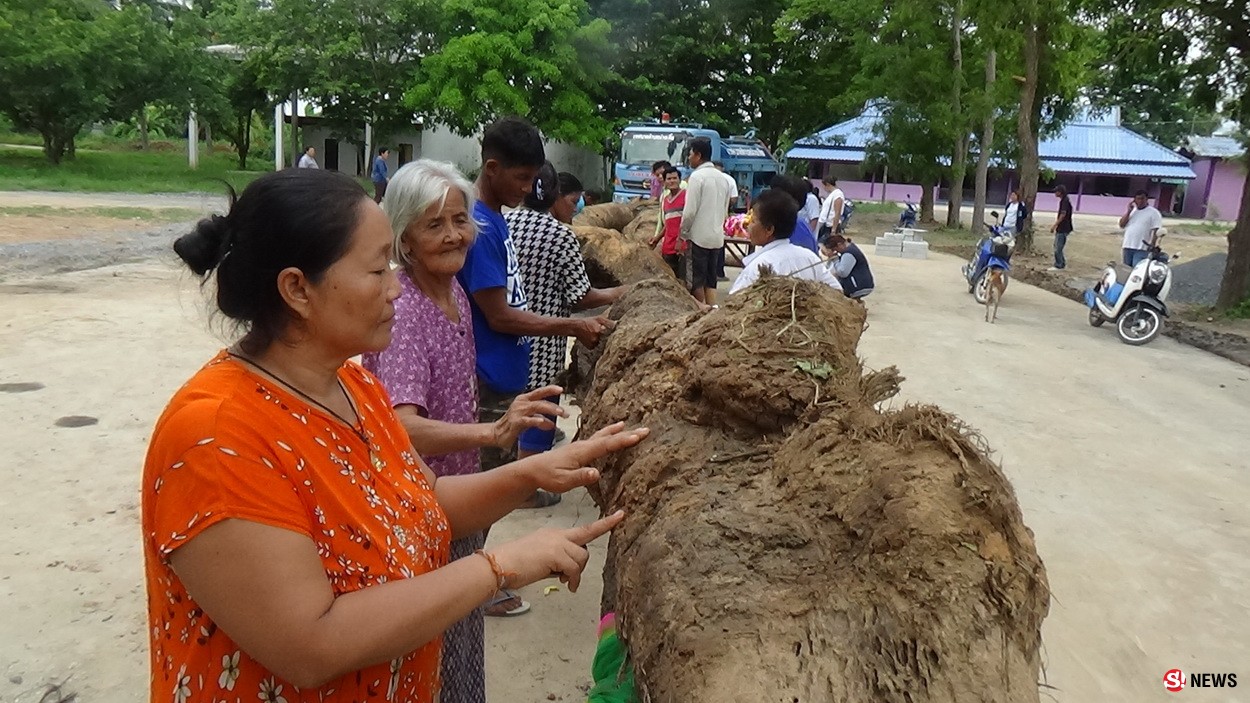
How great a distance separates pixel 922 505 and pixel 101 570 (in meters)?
3.54

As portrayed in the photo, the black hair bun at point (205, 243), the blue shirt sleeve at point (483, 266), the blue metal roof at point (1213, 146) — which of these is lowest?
the blue shirt sleeve at point (483, 266)

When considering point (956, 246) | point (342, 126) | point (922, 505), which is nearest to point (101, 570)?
point (922, 505)

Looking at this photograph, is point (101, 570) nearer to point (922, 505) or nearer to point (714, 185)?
point (922, 505)

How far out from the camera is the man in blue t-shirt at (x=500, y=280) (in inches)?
114

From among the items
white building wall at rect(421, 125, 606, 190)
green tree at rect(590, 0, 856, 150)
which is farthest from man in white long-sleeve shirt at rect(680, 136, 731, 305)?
white building wall at rect(421, 125, 606, 190)

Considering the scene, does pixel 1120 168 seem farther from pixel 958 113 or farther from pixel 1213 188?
pixel 958 113

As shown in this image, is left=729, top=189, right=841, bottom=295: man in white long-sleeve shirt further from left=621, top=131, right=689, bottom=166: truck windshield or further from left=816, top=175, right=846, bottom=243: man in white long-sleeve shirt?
left=621, top=131, right=689, bottom=166: truck windshield

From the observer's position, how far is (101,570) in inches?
143

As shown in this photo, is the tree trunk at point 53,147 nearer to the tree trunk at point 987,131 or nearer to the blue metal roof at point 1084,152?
the blue metal roof at point 1084,152

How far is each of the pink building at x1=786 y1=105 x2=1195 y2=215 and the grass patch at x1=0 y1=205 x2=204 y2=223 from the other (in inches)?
940

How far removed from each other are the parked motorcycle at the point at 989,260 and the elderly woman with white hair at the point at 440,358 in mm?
10584

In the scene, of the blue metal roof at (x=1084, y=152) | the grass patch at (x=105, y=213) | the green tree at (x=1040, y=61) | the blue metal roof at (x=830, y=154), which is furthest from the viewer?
the blue metal roof at (x=830, y=154)

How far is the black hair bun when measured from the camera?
1270 millimetres

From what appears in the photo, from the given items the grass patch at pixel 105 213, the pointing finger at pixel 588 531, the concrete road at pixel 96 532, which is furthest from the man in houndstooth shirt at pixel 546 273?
the grass patch at pixel 105 213
